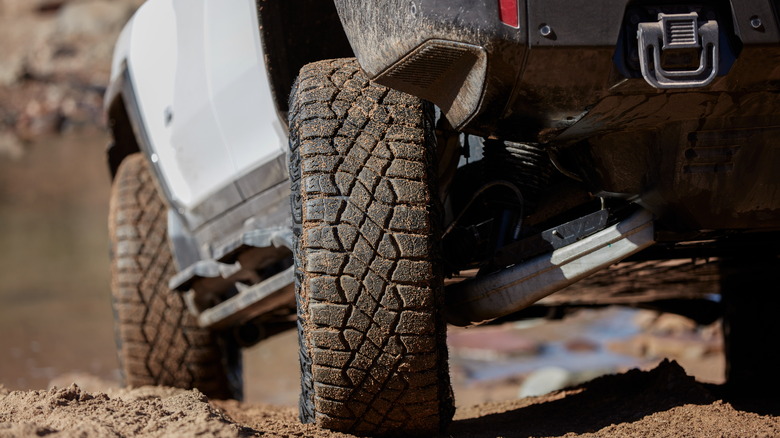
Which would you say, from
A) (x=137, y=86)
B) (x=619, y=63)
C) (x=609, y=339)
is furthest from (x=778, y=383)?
(x=609, y=339)

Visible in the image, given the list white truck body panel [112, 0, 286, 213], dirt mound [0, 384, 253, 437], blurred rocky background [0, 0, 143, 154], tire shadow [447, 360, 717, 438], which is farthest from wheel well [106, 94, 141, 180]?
blurred rocky background [0, 0, 143, 154]

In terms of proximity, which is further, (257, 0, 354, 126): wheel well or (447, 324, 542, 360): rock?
(447, 324, 542, 360): rock

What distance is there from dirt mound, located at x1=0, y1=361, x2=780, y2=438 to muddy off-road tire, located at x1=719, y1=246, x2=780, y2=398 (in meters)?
0.54

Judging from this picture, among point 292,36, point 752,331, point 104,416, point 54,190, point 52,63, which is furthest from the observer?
point 52,63

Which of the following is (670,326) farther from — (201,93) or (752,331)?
(201,93)

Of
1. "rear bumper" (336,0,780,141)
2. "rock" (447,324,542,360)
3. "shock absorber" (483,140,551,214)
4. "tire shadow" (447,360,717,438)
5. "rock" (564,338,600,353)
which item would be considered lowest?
"rock" (564,338,600,353)

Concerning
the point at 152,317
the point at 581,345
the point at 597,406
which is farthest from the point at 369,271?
the point at 581,345

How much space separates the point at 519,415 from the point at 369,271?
42.2 inches

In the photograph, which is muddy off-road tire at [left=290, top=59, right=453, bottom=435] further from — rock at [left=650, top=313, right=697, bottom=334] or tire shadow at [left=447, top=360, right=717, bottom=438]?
rock at [left=650, top=313, right=697, bottom=334]

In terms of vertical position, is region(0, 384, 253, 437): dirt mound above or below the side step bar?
below

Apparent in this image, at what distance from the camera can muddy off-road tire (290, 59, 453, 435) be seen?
2.75m

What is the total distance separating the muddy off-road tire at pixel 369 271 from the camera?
2.75 m

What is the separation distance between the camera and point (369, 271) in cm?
275

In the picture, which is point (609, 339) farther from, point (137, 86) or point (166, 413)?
point (166, 413)
